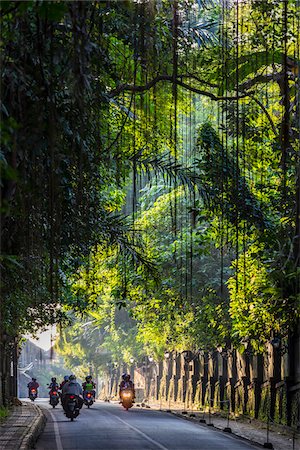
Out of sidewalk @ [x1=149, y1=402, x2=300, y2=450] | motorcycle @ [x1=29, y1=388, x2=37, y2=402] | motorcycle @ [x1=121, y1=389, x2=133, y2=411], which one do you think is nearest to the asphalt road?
sidewalk @ [x1=149, y1=402, x2=300, y2=450]

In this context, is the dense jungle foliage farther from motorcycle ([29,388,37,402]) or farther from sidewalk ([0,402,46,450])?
motorcycle ([29,388,37,402])

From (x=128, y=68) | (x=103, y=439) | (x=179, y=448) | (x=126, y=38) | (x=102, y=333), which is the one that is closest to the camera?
(x=126, y=38)

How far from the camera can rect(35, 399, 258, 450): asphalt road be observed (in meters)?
21.0

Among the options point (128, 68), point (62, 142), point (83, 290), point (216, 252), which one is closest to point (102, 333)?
point (216, 252)

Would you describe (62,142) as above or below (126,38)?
below

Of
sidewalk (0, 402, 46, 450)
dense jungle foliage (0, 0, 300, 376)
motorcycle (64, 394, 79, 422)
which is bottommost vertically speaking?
sidewalk (0, 402, 46, 450)

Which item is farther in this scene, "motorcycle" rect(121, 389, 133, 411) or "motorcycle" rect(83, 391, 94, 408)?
"motorcycle" rect(83, 391, 94, 408)

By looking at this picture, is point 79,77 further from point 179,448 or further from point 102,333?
point 102,333

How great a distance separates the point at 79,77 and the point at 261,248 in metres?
16.1

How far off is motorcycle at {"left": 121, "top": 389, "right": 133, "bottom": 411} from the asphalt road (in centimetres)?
1130

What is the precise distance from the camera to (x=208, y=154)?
21.7 metres

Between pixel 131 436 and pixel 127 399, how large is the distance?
62.2ft

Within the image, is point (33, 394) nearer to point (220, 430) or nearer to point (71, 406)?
point (71, 406)

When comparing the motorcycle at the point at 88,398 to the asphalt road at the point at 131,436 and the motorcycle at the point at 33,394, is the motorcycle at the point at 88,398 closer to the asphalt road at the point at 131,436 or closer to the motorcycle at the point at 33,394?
the motorcycle at the point at 33,394
